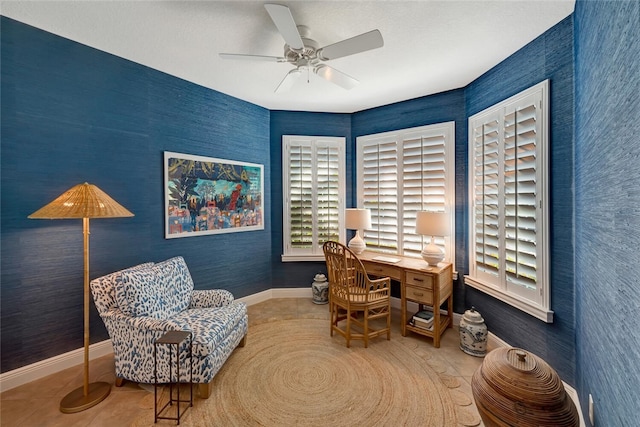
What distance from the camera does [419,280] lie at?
2824 millimetres

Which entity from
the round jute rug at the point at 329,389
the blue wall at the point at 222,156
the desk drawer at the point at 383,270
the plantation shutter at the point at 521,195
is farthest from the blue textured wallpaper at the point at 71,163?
the plantation shutter at the point at 521,195

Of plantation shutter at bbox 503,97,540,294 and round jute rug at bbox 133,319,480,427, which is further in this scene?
plantation shutter at bbox 503,97,540,294

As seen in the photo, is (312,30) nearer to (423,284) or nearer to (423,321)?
(423,284)

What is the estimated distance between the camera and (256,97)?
3.54 meters

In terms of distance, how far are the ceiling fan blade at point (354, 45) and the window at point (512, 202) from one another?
1.45 meters

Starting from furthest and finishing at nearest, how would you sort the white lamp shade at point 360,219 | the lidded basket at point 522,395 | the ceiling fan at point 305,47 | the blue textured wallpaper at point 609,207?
the white lamp shade at point 360,219, the ceiling fan at point 305,47, the lidded basket at point 522,395, the blue textured wallpaper at point 609,207

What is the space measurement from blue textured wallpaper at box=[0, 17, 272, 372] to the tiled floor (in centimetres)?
23

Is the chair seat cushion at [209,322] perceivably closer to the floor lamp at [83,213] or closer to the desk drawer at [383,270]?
the floor lamp at [83,213]

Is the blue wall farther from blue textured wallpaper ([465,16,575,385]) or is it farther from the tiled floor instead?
the tiled floor

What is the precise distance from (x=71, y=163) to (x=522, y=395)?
3574 mm

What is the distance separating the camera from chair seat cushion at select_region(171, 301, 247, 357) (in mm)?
1956

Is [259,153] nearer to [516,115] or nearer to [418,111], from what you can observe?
[418,111]

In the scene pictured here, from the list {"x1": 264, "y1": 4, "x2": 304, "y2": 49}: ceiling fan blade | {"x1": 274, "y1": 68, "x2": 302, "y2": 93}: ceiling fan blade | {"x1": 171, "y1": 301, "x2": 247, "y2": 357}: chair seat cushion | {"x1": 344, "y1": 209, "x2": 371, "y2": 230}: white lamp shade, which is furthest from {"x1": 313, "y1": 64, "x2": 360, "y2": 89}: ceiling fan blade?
{"x1": 171, "y1": 301, "x2": 247, "y2": 357}: chair seat cushion

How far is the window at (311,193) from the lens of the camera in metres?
4.00
